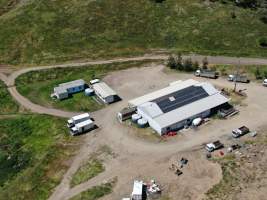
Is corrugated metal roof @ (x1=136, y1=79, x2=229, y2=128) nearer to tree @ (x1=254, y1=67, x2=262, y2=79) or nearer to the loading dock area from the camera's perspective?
the loading dock area

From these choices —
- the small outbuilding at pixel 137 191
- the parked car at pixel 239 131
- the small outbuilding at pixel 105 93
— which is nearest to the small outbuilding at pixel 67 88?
the small outbuilding at pixel 105 93

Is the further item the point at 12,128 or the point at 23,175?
the point at 12,128

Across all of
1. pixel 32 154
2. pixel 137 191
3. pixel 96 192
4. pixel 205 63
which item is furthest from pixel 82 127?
pixel 205 63

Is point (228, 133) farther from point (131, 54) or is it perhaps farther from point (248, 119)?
point (131, 54)

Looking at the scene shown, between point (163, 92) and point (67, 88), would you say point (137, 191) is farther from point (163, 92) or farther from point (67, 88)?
point (67, 88)

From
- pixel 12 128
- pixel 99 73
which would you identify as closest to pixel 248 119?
pixel 99 73

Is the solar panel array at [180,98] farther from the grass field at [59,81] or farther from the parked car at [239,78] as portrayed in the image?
the grass field at [59,81]

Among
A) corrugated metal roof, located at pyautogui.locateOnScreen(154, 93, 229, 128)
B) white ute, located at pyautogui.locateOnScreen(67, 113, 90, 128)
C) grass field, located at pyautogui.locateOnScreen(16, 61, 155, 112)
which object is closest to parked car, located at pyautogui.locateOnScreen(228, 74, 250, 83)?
corrugated metal roof, located at pyautogui.locateOnScreen(154, 93, 229, 128)
